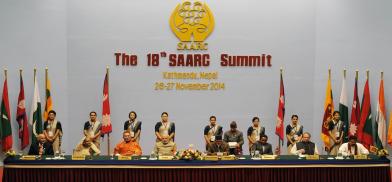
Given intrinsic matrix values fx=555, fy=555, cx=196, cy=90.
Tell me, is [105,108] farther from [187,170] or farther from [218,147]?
[187,170]

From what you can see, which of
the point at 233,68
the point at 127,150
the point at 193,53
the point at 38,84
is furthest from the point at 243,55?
the point at 38,84

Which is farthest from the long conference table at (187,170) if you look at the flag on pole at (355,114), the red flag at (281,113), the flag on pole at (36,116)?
the red flag at (281,113)

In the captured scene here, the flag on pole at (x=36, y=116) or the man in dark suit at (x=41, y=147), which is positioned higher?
the flag on pole at (x=36, y=116)

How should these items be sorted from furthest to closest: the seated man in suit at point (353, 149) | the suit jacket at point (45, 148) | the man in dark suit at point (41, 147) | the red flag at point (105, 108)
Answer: the red flag at point (105, 108) < the suit jacket at point (45, 148) < the man in dark suit at point (41, 147) < the seated man in suit at point (353, 149)

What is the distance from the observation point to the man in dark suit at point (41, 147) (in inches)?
427

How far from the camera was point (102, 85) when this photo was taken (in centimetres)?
1313

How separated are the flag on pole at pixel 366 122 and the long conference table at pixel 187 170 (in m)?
2.98

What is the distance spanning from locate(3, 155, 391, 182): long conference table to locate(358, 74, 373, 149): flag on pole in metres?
2.98

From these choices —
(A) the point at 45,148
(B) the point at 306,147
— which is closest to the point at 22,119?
(A) the point at 45,148

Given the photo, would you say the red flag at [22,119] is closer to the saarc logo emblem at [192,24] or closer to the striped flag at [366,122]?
the saarc logo emblem at [192,24]

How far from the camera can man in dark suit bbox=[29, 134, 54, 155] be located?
35.6 feet

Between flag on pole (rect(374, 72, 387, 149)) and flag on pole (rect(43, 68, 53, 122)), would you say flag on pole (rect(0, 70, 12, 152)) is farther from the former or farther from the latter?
flag on pole (rect(374, 72, 387, 149))

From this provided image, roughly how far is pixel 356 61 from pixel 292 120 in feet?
7.41

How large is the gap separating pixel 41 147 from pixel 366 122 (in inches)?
287
